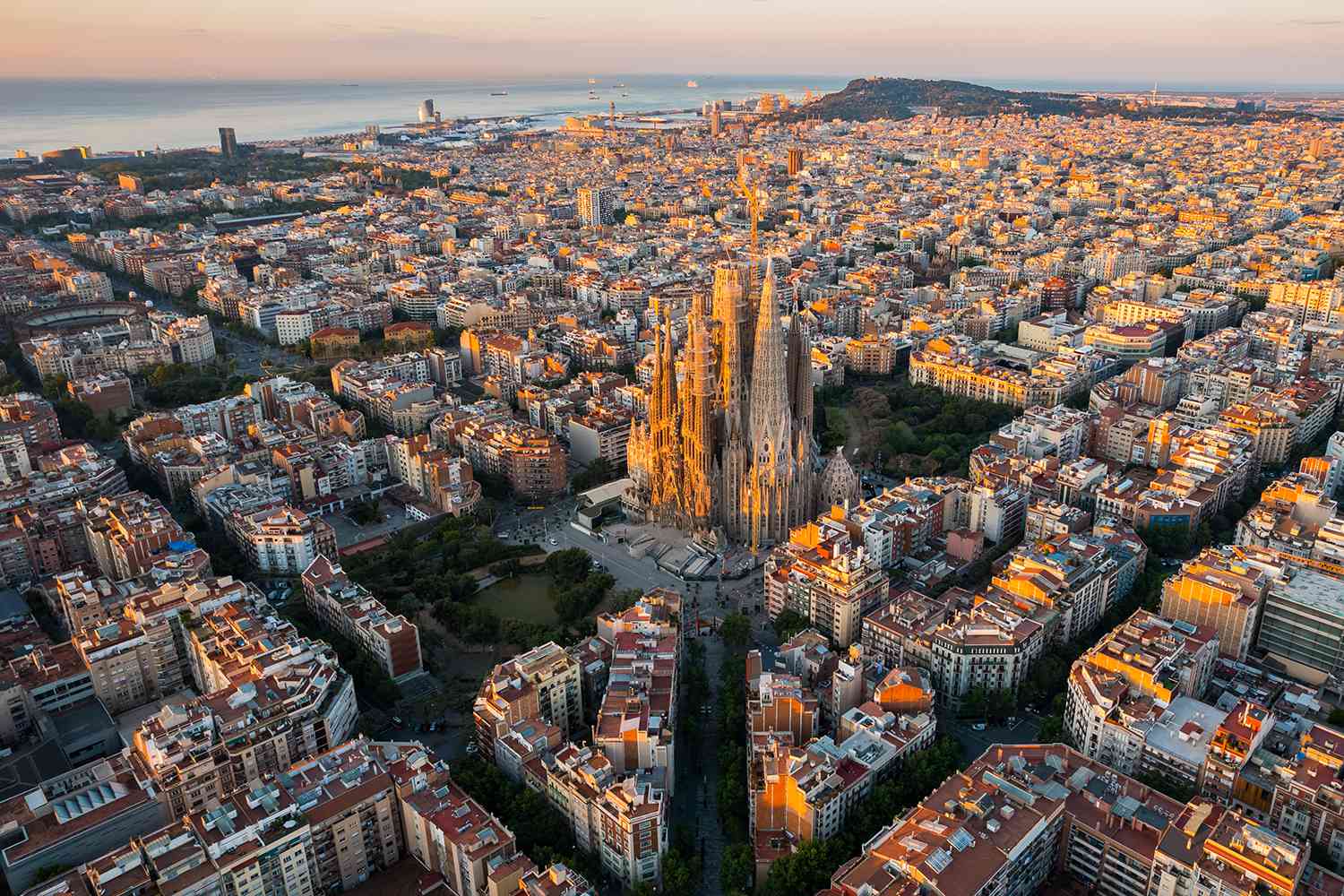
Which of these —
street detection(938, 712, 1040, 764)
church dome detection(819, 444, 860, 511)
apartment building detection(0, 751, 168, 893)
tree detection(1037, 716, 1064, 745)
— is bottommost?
street detection(938, 712, 1040, 764)

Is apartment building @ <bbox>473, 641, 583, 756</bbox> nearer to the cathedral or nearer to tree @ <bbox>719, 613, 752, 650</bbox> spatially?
tree @ <bbox>719, 613, 752, 650</bbox>

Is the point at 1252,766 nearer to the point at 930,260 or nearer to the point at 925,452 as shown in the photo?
the point at 925,452

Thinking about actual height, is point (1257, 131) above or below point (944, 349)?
above

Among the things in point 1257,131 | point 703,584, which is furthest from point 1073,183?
point 703,584

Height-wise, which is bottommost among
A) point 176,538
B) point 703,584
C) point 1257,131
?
point 703,584

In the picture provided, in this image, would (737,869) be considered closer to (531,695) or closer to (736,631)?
(531,695)

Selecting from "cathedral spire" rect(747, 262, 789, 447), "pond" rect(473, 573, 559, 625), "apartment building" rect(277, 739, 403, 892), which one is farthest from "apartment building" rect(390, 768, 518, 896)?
"cathedral spire" rect(747, 262, 789, 447)

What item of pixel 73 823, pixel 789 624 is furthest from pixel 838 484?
pixel 73 823
